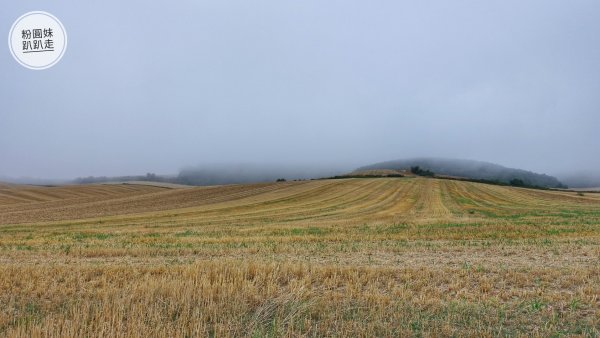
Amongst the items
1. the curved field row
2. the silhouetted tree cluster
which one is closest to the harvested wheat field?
the curved field row

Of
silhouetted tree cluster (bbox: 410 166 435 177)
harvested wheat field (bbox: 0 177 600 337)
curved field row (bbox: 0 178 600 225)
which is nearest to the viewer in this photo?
harvested wheat field (bbox: 0 177 600 337)

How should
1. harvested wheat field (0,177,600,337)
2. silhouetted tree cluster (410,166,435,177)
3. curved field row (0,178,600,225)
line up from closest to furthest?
harvested wheat field (0,177,600,337), curved field row (0,178,600,225), silhouetted tree cluster (410,166,435,177)

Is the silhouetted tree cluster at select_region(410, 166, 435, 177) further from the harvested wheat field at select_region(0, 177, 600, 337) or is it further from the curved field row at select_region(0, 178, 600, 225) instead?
the harvested wheat field at select_region(0, 177, 600, 337)

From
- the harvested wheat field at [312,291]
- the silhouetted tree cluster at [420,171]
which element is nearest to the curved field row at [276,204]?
the harvested wheat field at [312,291]

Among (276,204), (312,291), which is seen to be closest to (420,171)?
(276,204)

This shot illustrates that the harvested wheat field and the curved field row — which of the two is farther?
the curved field row

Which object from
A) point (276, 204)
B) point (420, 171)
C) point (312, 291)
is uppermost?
point (420, 171)

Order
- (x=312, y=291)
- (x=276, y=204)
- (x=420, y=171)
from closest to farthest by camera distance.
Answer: (x=312, y=291) → (x=276, y=204) → (x=420, y=171)

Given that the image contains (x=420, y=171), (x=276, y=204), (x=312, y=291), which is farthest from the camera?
(x=420, y=171)

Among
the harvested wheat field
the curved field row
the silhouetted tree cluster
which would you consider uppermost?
the silhouetted tree cluster

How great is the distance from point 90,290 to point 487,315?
9.33 metres

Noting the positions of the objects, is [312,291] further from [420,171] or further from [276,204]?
[420,171]

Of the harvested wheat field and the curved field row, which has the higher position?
the harvested wheat field

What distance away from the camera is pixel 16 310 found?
26.1ft
